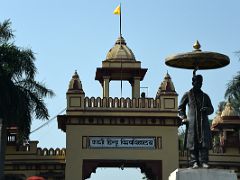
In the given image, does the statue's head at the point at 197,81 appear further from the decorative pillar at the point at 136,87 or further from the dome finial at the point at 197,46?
the decorative pillar at the point at 136,87

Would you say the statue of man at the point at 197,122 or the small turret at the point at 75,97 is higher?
the small turret at the point at 75,97

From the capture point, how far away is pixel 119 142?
2708 cm

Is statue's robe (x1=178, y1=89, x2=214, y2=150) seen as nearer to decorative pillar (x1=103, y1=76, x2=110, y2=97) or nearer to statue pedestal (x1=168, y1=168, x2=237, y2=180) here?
statue pedestal (x1=168, y1=168, x2=237, y2=180)

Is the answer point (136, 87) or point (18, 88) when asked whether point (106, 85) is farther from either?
point (18, 88)

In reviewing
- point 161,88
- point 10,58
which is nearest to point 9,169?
point 10,58

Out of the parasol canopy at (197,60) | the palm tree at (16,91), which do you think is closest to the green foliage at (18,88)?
the palm tree at (16,91)

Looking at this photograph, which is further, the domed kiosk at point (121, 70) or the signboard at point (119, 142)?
the domed kiosk at point (121, 70)

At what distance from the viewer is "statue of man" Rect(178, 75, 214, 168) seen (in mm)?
12398

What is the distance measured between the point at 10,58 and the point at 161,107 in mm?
6833

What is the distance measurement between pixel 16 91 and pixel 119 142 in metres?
5.02

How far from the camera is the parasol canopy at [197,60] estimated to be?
494 inches

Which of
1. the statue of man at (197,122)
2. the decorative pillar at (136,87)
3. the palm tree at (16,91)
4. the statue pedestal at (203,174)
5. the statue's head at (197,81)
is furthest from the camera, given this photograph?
the decorative pillar at (136,87)

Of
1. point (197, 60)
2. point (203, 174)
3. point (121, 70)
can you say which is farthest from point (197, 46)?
point (121, 70)

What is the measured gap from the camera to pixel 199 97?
12.8 m
